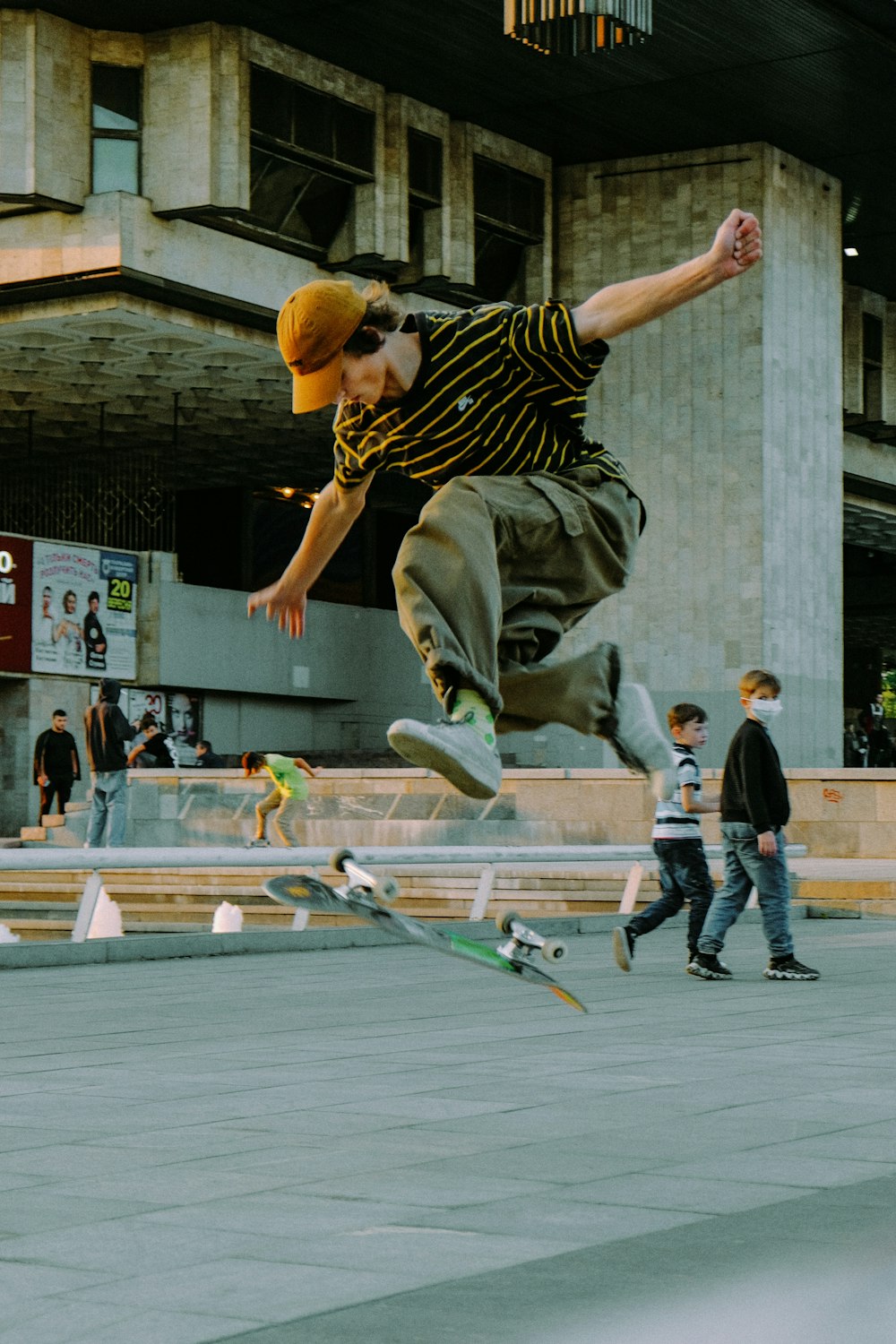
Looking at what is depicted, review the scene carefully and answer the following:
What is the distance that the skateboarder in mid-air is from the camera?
15.0 feet

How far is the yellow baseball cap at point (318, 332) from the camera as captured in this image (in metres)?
4.53

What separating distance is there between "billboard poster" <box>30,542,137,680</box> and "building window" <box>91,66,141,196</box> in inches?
250

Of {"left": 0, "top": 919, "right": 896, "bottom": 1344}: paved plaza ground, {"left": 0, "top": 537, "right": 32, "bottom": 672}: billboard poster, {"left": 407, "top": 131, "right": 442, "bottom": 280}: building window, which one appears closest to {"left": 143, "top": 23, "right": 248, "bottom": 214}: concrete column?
{"left": 407, "top": 131, "right": 442, "bottom": 280}: building window

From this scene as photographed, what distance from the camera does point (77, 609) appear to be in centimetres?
2944

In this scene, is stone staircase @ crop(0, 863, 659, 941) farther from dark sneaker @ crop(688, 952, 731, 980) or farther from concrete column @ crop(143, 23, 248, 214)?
concrete column @ crop(143, 23, 248, 214)

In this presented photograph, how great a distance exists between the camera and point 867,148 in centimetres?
3014

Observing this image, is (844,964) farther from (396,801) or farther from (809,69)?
(809,69)

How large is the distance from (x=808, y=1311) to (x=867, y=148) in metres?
29.1

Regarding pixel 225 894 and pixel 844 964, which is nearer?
pixel 844 964

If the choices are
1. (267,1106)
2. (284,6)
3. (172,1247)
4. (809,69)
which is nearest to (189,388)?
(284,6)

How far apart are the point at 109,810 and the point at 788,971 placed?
9.75 metres

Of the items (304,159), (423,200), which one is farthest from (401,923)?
(423,200)

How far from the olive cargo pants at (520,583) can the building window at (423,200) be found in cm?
2420

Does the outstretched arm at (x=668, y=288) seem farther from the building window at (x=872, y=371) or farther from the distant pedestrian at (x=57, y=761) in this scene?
the building window at (x=872, y=371)
